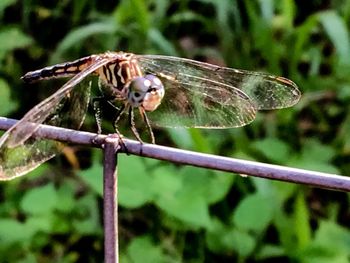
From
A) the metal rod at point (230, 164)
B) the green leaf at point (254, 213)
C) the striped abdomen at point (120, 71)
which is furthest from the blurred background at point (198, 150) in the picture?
the metal rod at point (230, 164)

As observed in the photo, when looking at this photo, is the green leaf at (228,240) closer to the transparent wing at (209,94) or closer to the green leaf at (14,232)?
the green leaf at (14,232)

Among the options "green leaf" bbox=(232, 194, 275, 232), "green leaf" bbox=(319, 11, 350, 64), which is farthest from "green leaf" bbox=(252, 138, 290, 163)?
"green leaf" bbox=(319, 11, 350, 64)

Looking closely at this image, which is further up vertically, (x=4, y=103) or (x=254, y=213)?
(x=4, y=103)

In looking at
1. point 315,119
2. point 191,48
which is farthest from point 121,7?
point 315,119

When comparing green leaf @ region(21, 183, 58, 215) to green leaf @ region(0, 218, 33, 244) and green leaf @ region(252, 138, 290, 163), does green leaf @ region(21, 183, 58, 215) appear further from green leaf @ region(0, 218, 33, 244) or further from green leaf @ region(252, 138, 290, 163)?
green leaf @ region(252, 138, 290, 163)

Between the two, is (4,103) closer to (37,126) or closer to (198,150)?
(198,150)

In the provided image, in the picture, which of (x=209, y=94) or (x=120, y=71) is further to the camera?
(x=209, y=94)

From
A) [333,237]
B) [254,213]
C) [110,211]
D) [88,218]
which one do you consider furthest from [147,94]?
[88,218]
